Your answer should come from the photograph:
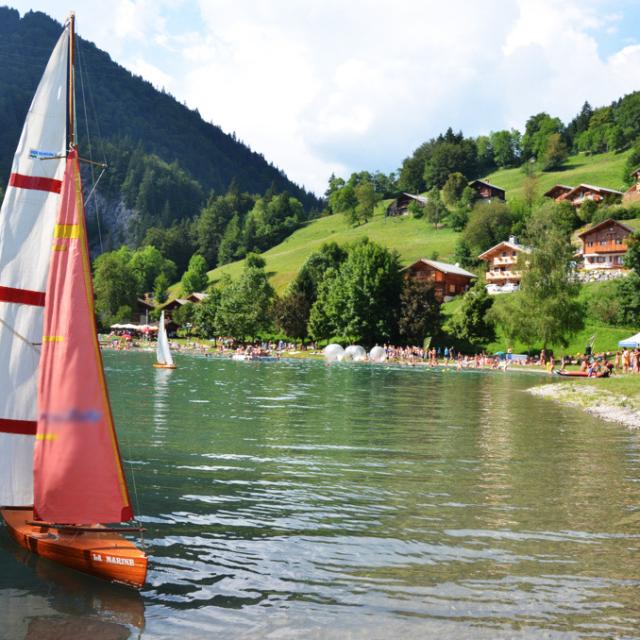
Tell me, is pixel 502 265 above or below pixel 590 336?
above

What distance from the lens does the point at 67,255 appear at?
11258 millimetres

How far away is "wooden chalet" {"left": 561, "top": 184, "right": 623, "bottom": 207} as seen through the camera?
14150 cm

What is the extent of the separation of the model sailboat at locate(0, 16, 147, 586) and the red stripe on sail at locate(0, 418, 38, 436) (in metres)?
0.02

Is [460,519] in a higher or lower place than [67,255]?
lower

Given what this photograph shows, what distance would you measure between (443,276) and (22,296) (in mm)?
110963

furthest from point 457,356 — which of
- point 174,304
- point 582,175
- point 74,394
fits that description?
point 582,175

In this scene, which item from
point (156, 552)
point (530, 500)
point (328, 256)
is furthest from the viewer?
point (328, 256)

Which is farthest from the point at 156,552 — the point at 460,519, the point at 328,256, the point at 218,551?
the point at 328,256

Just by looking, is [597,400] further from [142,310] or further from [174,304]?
[142,310]

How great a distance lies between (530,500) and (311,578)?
7.70 m

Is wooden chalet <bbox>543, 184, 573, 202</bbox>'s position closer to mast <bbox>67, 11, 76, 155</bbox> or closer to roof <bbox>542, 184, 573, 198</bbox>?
roof <bbox>542, 184, 573, 198</bbox>

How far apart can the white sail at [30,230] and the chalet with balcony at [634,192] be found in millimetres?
143695

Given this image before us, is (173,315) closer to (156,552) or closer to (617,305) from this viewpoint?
(617,305)

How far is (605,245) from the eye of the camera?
11769 cm
